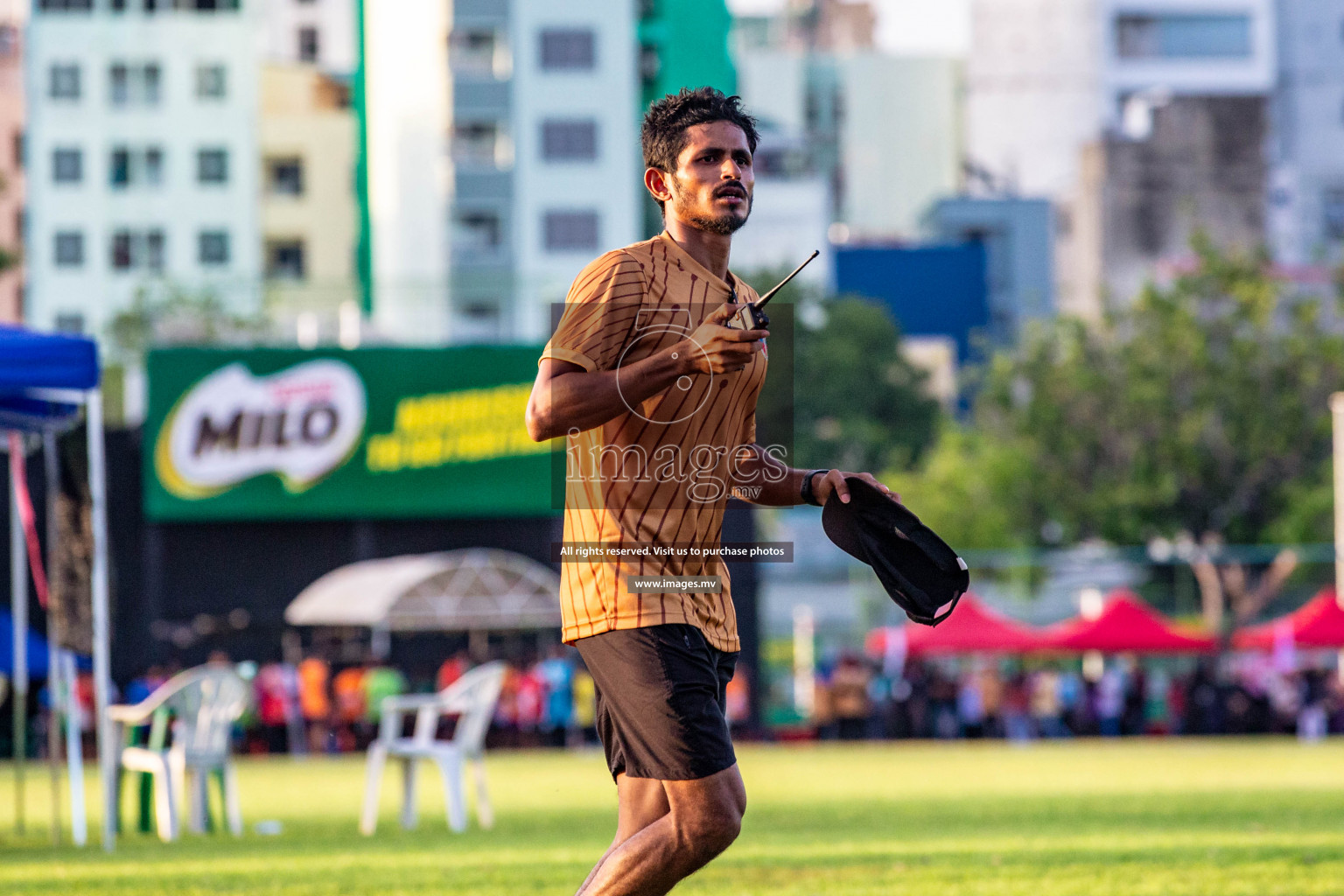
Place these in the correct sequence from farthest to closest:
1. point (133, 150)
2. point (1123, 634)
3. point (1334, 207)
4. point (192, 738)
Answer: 1. point (133, 150)
2. point (1334, 207)
3. point (1123, 634)
4. point (192, 738)

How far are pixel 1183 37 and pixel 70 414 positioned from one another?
73.4 metres

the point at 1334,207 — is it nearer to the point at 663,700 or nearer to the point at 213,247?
the point at 213,247

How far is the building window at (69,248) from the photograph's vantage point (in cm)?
8250

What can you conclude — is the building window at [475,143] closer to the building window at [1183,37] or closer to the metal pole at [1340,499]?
the building window at [1183,37]

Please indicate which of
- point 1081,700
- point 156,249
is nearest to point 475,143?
point 156,249

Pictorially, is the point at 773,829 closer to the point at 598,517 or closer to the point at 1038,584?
the point at 598,517

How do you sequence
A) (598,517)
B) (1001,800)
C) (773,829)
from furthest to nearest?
(1001,800), (773,829), (598,517)

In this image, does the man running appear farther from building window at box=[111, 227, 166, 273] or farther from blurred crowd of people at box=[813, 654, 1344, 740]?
building window at box=[111, 227, 166, 273]

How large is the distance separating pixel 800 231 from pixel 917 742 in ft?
152

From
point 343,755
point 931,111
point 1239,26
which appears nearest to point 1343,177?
point 1239,26

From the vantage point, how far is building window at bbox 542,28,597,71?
72.6 meters

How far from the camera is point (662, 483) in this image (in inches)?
209

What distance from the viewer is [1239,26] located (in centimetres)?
7969

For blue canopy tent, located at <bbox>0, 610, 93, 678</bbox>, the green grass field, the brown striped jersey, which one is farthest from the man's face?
blue canopy tent, located at <bbox>0, 610, 93, 678</bbox>
